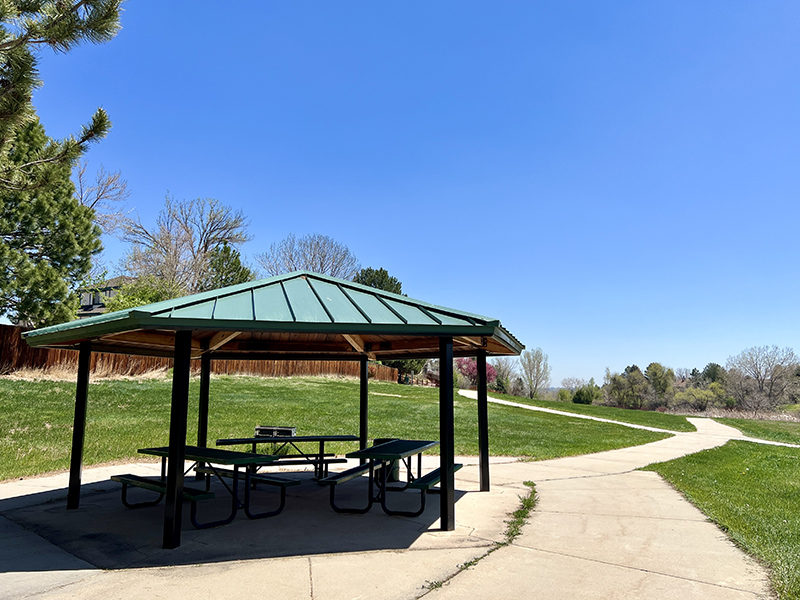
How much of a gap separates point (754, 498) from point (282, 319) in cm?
718

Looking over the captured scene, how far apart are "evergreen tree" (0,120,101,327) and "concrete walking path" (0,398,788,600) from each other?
16.1 m

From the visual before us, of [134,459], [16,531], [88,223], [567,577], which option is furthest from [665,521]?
[88,223]

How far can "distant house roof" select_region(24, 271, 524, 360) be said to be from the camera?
462cm

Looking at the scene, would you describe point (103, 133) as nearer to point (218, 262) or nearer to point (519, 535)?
point (519, 535)

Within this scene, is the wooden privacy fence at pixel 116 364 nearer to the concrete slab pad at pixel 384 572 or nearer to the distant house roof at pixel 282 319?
the distant house roof at pixel 282 319

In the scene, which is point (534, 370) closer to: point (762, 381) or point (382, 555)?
point (762, 381)

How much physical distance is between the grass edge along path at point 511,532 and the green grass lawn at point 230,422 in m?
4.98

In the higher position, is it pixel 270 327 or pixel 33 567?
pixel 270 327

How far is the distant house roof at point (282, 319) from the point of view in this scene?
4.62 m

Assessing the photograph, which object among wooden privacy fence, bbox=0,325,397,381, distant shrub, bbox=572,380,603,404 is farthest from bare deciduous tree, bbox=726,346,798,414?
wooden privacy fence, bbox=0,325,397,381

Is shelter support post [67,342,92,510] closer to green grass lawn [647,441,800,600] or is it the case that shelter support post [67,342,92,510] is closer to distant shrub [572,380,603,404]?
green grass lawn [647,441,800,600]

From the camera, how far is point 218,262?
3591 centimetres

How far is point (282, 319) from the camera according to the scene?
4.76 metres

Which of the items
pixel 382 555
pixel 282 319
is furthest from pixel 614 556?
pixel 282 319
